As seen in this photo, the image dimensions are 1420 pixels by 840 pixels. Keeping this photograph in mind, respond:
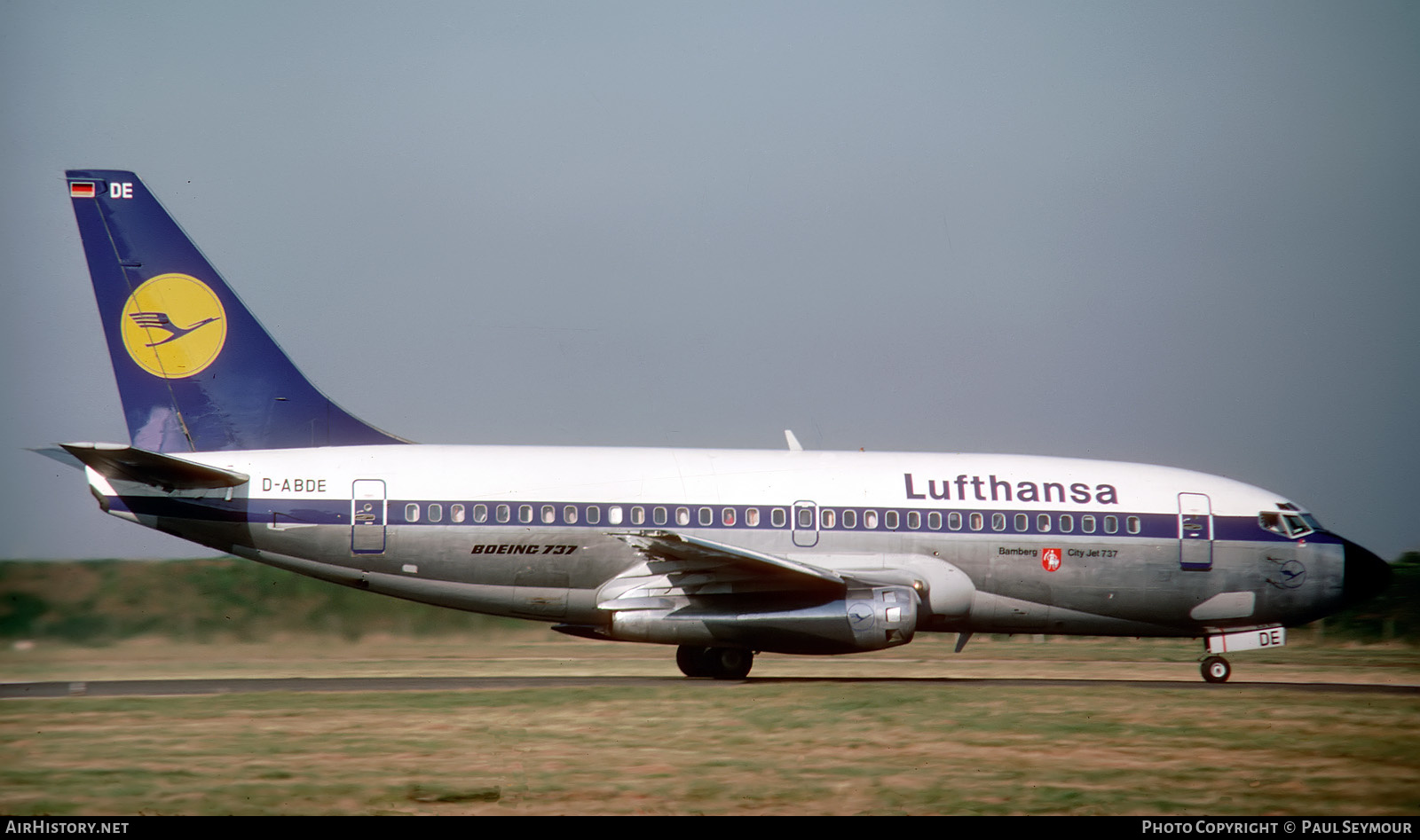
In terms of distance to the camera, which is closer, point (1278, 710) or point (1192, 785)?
point (1192, 785)

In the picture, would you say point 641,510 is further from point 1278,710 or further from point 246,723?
point 1278,710

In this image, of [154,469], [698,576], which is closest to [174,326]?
[154,469]

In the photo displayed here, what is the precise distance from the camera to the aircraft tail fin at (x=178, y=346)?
66.2ft

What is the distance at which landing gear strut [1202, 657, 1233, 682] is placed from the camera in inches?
818

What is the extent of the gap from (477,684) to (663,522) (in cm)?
362

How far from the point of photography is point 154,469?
18859 millimetres

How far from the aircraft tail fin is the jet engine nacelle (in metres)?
5.47

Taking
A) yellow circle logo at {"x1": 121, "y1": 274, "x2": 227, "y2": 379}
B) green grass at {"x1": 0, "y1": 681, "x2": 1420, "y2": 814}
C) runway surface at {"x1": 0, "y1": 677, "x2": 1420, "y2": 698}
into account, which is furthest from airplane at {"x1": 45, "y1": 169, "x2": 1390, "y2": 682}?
green grass at {"x1": 0, "y1": 681, "x2": 1420, "y2": 814}

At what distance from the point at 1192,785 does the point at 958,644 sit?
32.3 ft

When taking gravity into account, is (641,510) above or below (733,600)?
above

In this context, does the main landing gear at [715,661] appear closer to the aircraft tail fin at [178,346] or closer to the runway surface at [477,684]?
the runway surface at [477,684]

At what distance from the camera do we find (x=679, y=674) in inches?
850
